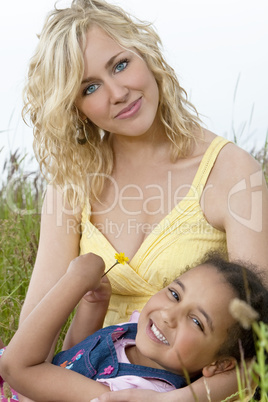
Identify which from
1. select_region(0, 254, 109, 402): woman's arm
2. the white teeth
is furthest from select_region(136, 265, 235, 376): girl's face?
select_region(0, 254, 109, 402): woman's arm

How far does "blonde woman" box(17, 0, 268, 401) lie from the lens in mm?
2525

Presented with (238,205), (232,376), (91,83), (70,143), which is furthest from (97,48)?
(232,376)

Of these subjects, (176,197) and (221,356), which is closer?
(221,356)

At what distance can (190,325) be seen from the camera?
1.97 meters

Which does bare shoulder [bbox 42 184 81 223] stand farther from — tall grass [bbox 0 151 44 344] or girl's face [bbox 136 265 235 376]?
girl's face [bbox 136 265 235 376]

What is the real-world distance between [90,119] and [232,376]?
4.07ft

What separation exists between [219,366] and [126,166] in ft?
3.65

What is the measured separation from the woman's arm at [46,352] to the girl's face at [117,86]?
0.65m

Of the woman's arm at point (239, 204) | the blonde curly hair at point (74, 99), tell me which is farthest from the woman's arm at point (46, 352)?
the blonde curly hair at point (74, 99)

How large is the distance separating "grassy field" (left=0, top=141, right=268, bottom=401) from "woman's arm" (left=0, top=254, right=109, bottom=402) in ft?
2.13

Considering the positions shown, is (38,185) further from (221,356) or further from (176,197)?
(221,356)

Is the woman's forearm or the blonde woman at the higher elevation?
the blonde woman

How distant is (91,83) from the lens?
8.39 feet

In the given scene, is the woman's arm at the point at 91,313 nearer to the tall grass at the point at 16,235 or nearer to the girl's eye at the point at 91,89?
the tall grass at the point at 16,235
